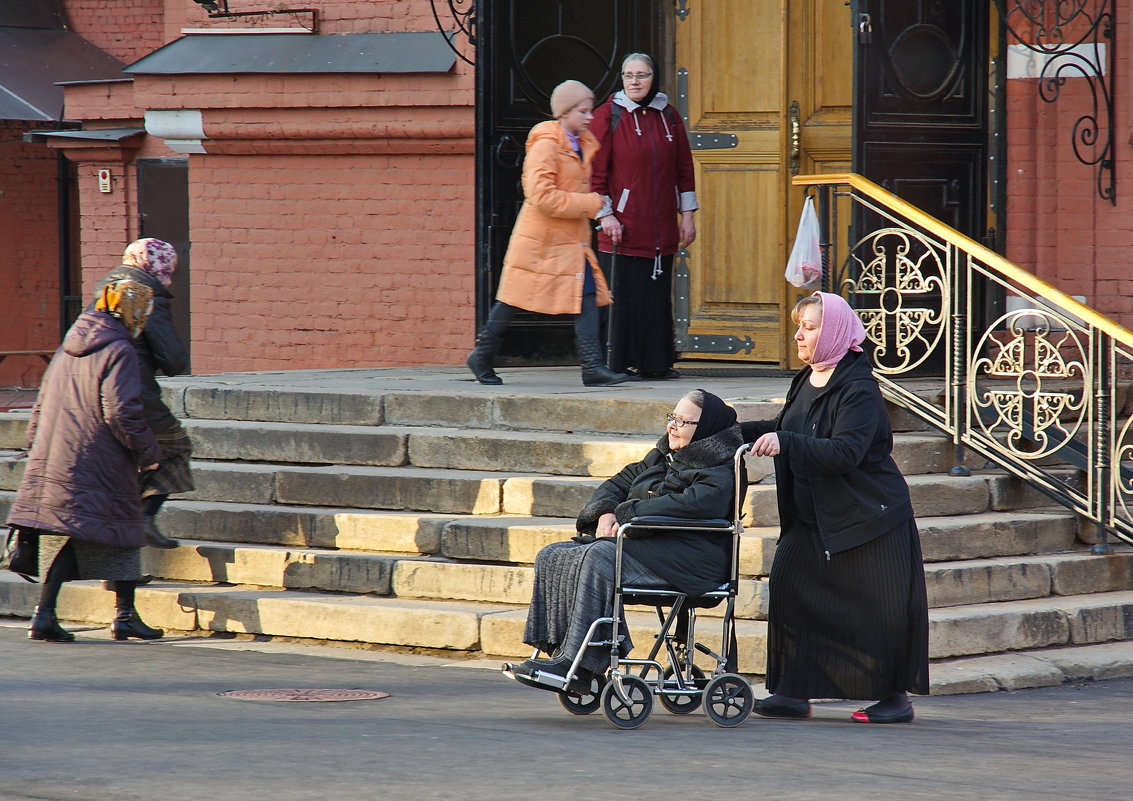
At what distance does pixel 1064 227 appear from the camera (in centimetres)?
1040

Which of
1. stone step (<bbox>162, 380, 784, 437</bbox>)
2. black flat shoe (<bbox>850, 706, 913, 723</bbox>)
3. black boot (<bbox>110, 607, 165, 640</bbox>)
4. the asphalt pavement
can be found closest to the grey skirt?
black boot (<bbox>110, 607, 165, 640</bbox>)

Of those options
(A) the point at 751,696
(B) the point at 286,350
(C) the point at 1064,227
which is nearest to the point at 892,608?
(A) the point at 751,696

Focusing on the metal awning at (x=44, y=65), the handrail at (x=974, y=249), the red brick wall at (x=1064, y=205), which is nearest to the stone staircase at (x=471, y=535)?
the handrail at (x=974, y=249)

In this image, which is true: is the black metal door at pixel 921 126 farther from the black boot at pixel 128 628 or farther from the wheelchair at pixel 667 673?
the black boot at pixel 128 628

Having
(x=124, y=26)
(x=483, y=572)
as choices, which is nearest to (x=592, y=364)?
(x=483, y=572)

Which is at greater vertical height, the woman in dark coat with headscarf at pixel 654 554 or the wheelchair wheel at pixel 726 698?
the woman in dark coat with headscarf at pixel 654 554

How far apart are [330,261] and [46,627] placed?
17.7 ft

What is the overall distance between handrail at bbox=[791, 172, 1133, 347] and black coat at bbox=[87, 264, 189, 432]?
329 centimetres

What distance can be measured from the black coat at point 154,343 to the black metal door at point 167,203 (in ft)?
19.6

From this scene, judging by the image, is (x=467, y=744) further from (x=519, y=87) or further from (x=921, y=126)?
(x=519, y=87)

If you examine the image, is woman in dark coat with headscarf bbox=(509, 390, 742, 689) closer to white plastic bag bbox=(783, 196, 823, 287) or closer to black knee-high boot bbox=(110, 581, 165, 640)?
black knee-high boot bbox=(110, 581, 165, 640)

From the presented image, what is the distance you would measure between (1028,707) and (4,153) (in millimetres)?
13899

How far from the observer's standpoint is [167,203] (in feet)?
47.7

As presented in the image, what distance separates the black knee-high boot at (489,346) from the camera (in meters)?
9.63
